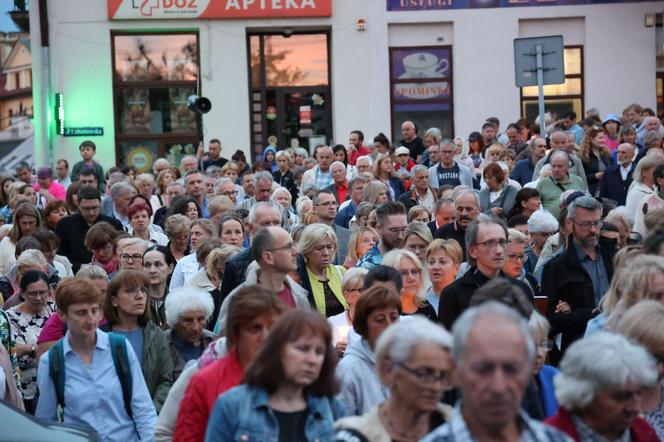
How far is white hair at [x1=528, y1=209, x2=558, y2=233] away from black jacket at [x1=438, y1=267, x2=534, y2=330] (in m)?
4.02

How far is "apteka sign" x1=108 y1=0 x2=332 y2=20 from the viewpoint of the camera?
27797 millimetres

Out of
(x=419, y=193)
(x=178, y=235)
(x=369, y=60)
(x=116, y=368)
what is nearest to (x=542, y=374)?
(x=116, y=368)

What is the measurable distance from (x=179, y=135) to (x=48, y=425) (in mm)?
22287

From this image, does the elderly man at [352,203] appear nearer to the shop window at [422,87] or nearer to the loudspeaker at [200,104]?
the loudspeaker at [200,104]

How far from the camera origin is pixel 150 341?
8.43 m

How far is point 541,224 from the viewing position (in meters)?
12.1

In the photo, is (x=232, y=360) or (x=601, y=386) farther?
(x=232, y=360)

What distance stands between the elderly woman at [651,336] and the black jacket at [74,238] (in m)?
9.53

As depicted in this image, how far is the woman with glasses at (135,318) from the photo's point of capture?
8.36 m

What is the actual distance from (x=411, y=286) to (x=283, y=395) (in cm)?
384

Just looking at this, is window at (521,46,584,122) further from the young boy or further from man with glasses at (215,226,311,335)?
man with glasses at (215,226,311,335)

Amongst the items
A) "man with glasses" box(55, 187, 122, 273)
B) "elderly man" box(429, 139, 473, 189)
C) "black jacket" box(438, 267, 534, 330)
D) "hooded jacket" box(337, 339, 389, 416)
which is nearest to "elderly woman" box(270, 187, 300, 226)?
"man with glasses" box(55, 187, 122, 273)

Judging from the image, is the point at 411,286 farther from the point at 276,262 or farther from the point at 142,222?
the point at 142,222

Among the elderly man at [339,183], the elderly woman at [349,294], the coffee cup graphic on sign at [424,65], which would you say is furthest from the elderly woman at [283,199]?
the coffee cup graphic on sign at [424,65]
